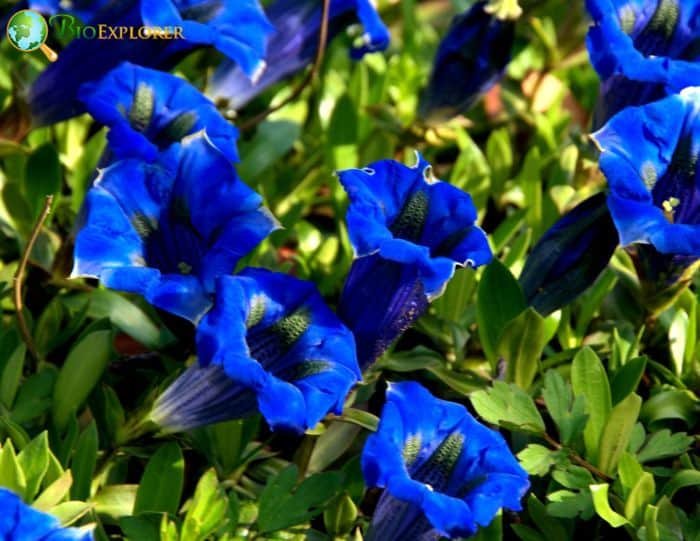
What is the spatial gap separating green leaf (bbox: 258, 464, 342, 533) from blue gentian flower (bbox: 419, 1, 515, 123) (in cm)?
88

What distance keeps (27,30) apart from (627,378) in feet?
3.36

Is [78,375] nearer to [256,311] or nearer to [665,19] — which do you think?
[256,311]

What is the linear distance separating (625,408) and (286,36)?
0.89 meters

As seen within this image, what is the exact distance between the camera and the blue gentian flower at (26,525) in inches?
46.1

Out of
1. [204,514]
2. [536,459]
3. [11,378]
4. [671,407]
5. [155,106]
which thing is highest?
[155,106]

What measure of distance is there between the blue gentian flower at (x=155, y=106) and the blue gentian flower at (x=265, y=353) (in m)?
0.27

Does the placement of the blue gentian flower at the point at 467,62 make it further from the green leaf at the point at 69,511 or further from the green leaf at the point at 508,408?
the green leaf at the point at 69,511

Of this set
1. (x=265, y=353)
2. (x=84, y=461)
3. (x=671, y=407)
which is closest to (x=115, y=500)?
(x=84, y=461)

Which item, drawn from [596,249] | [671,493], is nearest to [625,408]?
[671,493]

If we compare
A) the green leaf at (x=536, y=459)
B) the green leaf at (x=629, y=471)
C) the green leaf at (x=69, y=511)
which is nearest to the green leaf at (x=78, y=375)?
the green leaf at (x=69, y=511)

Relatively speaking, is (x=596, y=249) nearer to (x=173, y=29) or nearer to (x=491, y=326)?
(x=491, y=326)

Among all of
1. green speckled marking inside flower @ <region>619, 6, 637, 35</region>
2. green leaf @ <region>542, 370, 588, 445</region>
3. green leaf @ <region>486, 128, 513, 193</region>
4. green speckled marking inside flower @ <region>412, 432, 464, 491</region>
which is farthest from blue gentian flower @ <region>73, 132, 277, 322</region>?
green leaf @ <region>486, 128, 513, 193</region>

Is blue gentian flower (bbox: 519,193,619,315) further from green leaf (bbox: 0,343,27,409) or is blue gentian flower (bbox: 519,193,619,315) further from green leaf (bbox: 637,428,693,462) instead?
green leaf (bbox: 0,343,27,409)

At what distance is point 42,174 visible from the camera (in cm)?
188
